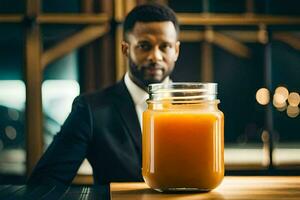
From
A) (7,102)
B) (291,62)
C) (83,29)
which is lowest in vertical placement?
(7,102)

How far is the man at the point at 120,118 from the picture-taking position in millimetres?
1384

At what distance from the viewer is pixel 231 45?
3018 mm

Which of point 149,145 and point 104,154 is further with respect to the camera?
point 104,154

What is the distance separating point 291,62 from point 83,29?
1.11m

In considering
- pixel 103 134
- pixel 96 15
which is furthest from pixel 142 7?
pixel 96 15

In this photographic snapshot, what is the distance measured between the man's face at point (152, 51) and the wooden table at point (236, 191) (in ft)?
2.31

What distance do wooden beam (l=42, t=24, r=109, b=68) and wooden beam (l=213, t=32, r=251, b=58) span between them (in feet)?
1.95

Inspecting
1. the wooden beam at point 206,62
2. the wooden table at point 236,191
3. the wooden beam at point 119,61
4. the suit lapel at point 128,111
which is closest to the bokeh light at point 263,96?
the wooden beam at point 206,62

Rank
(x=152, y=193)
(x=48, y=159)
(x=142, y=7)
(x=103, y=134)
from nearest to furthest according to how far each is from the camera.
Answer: (x=152, y=193), (x=48, y=159), (x=103, y=134), (x=142, y=7)

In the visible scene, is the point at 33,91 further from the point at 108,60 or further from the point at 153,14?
the point at 153,14

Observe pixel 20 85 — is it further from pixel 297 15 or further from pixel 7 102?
pixel 297 15

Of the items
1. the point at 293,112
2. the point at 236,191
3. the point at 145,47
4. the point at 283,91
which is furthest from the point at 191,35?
the point at 236,191

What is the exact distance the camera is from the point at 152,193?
0.81m

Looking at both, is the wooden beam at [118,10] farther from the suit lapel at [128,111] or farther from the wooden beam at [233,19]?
the suit lapel at [128,111]
